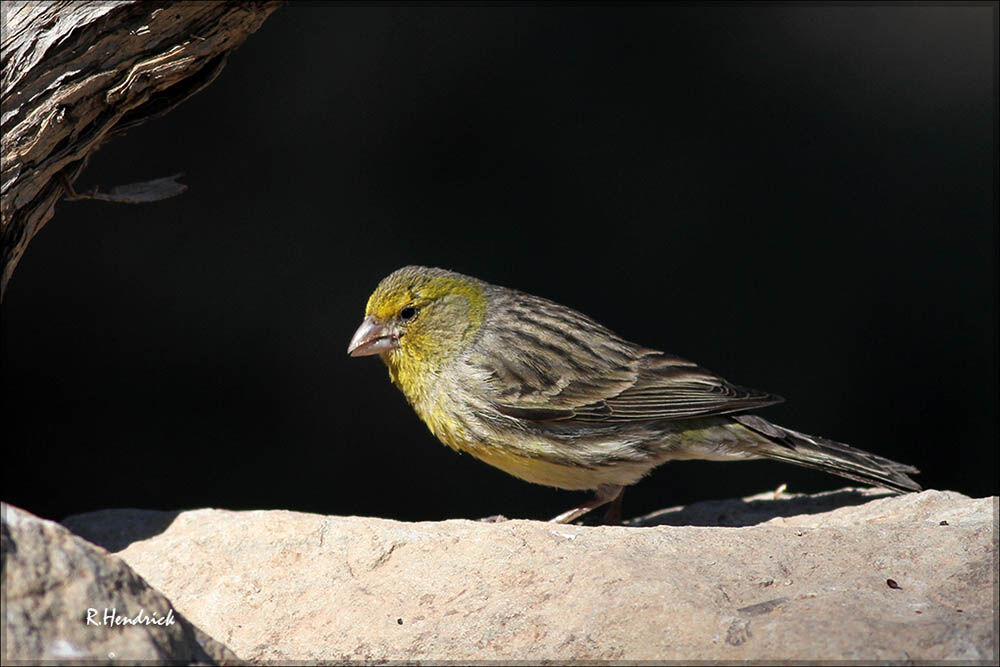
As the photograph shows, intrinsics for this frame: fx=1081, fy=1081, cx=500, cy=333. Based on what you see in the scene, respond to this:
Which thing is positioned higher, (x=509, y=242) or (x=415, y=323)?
(x=415, y=323)

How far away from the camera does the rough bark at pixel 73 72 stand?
4.46 m

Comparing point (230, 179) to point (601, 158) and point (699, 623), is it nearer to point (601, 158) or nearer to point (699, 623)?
point (601, 158)

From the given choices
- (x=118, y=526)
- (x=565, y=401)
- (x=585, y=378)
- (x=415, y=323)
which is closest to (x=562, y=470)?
(x=565, y=401)

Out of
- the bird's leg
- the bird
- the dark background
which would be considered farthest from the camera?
the dark background

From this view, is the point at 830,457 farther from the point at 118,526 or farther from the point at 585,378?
the point at 118,526

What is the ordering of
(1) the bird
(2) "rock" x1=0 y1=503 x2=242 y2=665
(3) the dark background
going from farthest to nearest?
(3) the dark background, (1) the bird, (2) "rock" x1=0 y1=503 x2=242 y2=665

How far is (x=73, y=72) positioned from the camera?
4504 millimetres

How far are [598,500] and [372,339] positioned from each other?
150cm

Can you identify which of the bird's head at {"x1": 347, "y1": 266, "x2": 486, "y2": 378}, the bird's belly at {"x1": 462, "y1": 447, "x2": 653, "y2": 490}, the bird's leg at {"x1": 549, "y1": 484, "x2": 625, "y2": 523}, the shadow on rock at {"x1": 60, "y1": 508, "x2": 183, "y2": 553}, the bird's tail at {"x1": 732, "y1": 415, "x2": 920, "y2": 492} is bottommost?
the bird's tail at {"x1": 732, "y1": 415, "x2": 920, "y2": 492}

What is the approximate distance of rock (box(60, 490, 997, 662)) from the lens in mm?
3408

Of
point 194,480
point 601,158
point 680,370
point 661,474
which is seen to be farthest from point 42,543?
point 601,158

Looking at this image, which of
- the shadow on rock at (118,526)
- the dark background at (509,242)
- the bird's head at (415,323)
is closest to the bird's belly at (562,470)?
the bird's head at (415,323)

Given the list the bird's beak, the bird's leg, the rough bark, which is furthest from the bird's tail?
the rough bark
